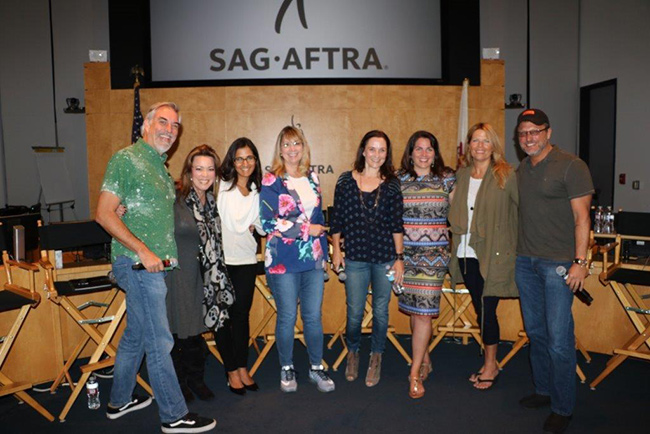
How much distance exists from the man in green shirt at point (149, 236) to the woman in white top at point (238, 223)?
1.59ft

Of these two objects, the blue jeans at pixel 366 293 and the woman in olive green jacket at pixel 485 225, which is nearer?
the woman in olive green jacket at pixel 485 225

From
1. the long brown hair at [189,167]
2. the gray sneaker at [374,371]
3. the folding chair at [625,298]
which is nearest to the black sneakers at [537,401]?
the folding chair at [625,298]

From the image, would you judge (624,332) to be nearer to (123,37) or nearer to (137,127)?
(137,127)

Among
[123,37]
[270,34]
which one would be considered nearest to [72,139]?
[123,37]

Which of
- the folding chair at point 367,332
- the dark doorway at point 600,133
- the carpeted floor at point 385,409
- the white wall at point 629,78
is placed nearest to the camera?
the carpeted floor at point 385,409

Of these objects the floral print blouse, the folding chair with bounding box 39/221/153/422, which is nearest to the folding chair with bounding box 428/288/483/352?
the floral print blouse

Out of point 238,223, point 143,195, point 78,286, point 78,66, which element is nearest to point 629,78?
point 238,223

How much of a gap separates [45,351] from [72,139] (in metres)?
5.54

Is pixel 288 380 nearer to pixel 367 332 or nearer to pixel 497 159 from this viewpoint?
pixel 367 332

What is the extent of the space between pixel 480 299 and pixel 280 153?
1.54 metres

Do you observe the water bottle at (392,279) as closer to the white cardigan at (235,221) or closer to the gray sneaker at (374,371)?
the gray sneaker at (374,371)

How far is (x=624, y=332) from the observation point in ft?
13.0

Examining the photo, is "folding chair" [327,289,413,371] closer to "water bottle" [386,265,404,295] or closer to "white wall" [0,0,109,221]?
"water bottle" [386,265,404,295]

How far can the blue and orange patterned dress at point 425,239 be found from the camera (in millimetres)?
3129
